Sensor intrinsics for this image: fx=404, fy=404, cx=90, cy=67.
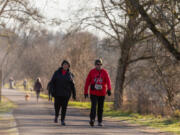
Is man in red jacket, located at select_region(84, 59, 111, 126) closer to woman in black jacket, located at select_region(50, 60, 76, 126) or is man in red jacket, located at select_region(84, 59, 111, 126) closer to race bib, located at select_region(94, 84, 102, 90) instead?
race bib, located at select_region(94, 84, 102, 90)

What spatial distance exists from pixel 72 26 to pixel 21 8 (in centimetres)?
309

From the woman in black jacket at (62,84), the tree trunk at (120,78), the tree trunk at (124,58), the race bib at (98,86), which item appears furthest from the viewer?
the tree trunk at (120,78)

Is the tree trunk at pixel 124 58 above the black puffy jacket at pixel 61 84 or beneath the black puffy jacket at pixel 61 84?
above

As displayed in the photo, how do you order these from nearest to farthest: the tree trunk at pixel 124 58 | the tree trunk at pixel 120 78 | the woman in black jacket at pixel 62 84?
the woman in black jacket at pixel 62 84 → the tree trunk at pixel 124 58 → the tree trunk at pixel 120 78

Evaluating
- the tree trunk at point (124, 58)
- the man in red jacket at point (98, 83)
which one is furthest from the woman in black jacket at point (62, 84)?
the tree trunk at point (124, 58)

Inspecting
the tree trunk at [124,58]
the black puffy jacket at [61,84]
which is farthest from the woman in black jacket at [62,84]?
the tree trunk at [124,58]

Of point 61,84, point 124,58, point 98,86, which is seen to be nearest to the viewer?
point 98,86

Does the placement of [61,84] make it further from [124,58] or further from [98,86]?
[124,58]

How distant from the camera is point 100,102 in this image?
1226cm

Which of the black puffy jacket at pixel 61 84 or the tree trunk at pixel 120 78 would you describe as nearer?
the black puffy jacket at pixel 61 84

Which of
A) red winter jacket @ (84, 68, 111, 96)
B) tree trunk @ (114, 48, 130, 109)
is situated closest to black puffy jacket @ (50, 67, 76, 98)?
red winter jacket @ (84, 68, 111, 96)

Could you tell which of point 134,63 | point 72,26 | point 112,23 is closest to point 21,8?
point 72,26

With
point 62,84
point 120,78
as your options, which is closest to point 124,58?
point 120,78

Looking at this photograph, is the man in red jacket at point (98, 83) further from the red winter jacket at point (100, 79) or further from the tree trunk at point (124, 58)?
the tree trunk at point (124, 58)
